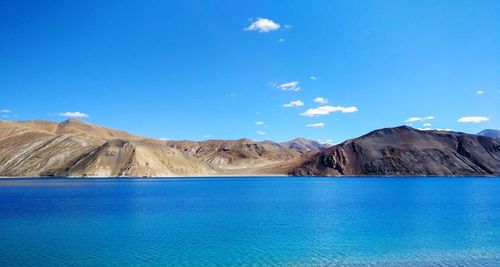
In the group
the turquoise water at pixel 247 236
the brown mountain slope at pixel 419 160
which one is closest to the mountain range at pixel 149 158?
the brown mountain slope at pixel 419 160

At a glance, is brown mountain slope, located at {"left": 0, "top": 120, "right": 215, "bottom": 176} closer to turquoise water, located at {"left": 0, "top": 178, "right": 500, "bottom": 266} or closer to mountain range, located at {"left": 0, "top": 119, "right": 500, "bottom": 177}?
mountain range, located at {"left": 0, "top": 119, "right": 500, "bottom": 177}

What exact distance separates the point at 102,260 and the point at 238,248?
810 cm

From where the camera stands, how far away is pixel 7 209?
47.5m

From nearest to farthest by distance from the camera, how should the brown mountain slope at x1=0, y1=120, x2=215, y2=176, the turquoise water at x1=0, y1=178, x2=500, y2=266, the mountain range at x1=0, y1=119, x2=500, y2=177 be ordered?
1. the turquoise water at x1=0, y1=178, x2=500, y2=266
2. the brown mountain slope at x1=0, y1=120, x2=215, y2=176
3. the mountain range at x1=0, y1=119, x2=500, y2=177

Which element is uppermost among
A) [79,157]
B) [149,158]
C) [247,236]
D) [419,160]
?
[79,157]

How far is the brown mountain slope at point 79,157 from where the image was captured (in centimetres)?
15525

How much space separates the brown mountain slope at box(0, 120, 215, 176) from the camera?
155250 mm

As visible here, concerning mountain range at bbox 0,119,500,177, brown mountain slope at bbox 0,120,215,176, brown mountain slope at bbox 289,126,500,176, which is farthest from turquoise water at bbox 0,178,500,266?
brown mountain slope at bbox 289,126,500,176

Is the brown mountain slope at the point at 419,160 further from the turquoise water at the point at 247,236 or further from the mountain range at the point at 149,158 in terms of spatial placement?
the turquoise water at the point at 247,236

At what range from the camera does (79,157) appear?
529ft

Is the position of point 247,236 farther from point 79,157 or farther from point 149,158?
point 79,157

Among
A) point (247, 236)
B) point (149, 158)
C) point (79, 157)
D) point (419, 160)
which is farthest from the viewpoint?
point (419, 160)

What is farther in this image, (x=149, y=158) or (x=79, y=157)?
(x=149, y=158)

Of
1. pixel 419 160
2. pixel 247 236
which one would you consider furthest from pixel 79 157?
pixel 247 236
